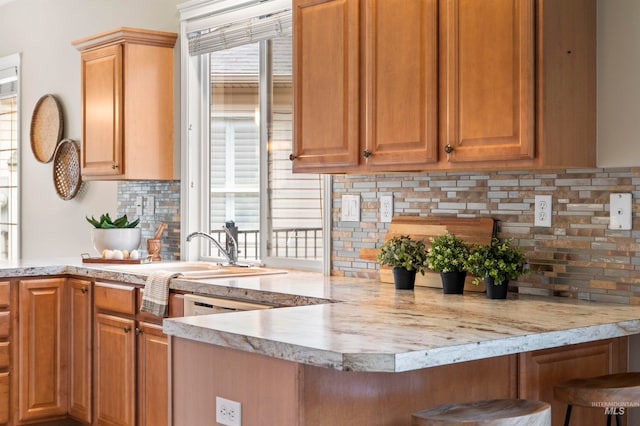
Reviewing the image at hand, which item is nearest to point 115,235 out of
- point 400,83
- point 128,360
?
point 128,360

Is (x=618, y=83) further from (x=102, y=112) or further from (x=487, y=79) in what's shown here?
(x=102, y=112)

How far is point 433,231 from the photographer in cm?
355

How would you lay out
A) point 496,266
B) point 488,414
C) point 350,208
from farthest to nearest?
point 350,208 → point 496,266 → point 488,414

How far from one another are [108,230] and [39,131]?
1792mm

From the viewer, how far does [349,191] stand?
397cm

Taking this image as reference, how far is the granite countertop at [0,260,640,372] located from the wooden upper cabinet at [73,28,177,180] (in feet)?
5.98

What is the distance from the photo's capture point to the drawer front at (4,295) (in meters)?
4.42

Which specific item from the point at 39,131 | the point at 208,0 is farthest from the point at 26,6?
the point at 208,0

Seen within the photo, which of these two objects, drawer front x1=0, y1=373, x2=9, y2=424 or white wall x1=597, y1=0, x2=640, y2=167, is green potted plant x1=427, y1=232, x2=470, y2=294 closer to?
white wall x1=597, y1=0, x2=640, y2=167

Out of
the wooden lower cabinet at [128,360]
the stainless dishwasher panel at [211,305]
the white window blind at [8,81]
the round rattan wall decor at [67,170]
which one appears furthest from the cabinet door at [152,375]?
the white window blind at [8,81]

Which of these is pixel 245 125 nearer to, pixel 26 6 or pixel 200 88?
pixel 200 88

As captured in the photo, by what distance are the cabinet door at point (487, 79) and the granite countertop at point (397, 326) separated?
519 millimetres

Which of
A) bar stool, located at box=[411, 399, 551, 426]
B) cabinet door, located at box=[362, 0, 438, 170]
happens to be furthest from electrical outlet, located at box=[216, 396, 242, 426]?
cabinet door, located at box=[362, 0, 438, 170]

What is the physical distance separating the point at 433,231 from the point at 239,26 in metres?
1.77
